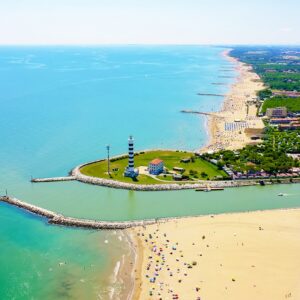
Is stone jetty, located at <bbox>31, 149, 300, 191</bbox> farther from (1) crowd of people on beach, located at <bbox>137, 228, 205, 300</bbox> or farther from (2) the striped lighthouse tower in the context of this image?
(1) crowd of people on beach, located at <bbox>137, 228, 205, 300</bbox>

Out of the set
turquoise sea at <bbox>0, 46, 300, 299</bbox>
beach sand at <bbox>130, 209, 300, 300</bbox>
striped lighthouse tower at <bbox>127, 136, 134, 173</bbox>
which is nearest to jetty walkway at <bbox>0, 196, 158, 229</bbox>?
turquoise sea at <bbox>0, 46, 300, 299</bbox>

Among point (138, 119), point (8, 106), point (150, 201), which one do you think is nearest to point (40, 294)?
point (150, 201)

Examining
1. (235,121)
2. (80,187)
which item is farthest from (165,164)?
(235,121)

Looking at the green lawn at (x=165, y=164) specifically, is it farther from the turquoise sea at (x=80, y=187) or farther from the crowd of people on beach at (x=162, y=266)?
the crowd of people on beach at (x=162, y=266)

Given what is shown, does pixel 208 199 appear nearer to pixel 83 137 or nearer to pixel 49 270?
pixel 49 270

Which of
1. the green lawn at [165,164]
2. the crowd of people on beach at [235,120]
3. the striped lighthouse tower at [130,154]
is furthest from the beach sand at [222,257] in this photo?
the crowd of people on beach at [235,120]

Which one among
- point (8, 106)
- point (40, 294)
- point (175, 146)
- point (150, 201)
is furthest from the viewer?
point (8, 106)
